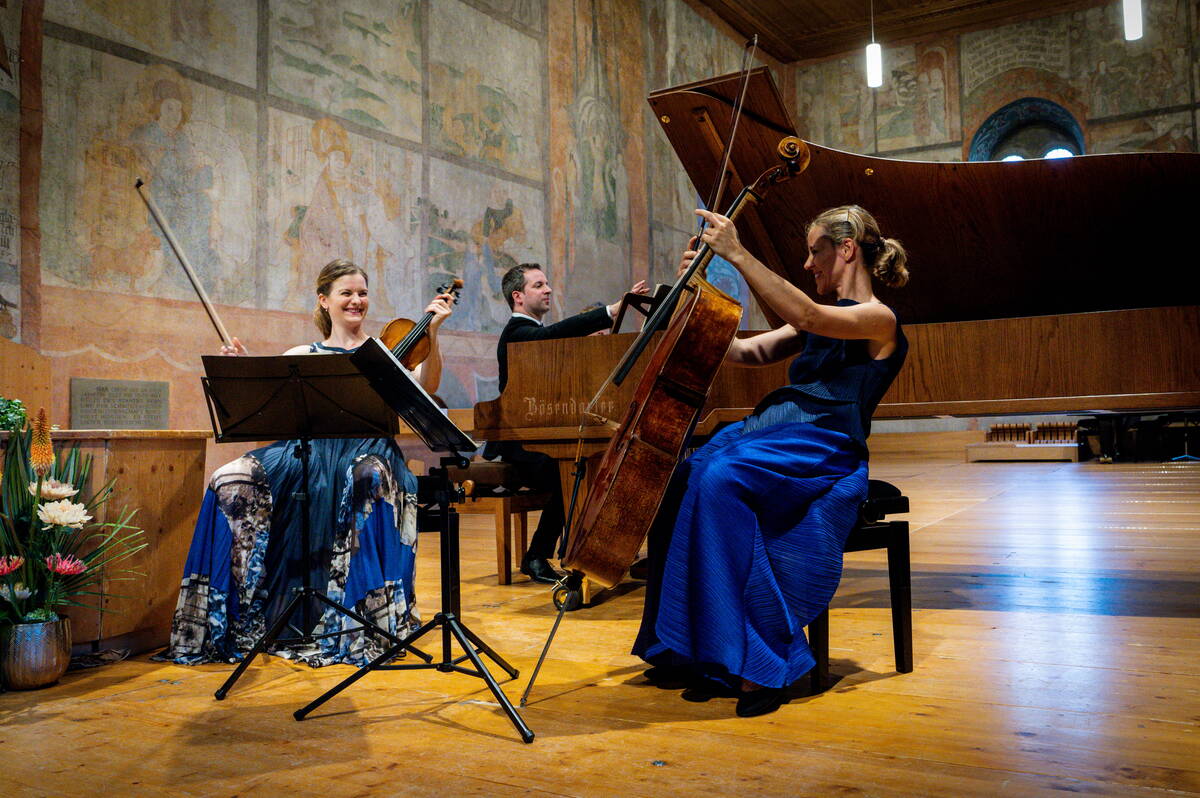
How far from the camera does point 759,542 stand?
7.42 ft

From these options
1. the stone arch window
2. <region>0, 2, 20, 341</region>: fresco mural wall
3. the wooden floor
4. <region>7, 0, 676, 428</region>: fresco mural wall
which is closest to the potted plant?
the wooden floor

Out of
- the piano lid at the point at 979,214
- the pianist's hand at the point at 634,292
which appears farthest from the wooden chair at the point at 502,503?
the piano lid at the point at 979,214

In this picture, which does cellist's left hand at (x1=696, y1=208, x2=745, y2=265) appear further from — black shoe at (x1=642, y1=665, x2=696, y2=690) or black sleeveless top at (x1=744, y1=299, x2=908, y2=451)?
black shoe at (x1=642, y1=665, x2=696, y2=690)

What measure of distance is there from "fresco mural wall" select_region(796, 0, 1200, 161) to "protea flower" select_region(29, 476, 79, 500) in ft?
43.8

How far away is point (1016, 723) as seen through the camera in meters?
2.01

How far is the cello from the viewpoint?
2.18m

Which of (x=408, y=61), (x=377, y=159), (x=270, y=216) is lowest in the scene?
(x=270, y=216)

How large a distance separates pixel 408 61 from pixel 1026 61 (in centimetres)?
939

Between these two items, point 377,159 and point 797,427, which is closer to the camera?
point 797,427

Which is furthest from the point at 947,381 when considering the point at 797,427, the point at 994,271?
the point at 797,427

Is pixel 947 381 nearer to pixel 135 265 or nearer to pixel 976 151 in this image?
pixel 135 265

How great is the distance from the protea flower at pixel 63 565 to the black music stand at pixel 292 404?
489mm

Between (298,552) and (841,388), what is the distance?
1.66m

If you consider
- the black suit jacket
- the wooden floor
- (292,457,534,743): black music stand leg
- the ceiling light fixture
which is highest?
the ceiling light fixture
